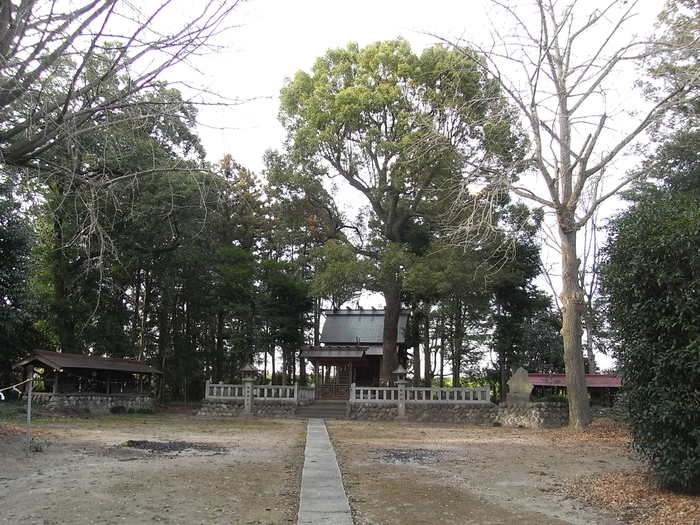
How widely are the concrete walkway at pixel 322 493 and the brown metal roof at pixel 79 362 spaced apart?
15.0 metres

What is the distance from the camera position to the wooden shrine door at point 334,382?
28922 mm

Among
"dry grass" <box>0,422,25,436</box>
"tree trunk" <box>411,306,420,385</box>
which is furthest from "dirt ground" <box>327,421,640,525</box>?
"tree trunk" <box>411,306,420,385</box>

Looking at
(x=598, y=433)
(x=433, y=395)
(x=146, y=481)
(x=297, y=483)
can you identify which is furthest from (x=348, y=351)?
(x=146, y=481)

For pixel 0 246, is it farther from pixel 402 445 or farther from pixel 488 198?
pixel 488 198

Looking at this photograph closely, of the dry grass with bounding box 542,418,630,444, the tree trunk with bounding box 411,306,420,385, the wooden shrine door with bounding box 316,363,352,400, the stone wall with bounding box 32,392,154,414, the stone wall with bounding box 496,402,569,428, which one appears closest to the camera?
the dry grass with bounding box 542,418,630,444

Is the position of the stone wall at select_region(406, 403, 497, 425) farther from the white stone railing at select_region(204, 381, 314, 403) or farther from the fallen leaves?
the fallen leaves

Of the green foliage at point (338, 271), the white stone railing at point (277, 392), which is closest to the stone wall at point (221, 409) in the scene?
the white stone railing at point (277, 392)

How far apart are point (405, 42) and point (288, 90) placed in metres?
5.83

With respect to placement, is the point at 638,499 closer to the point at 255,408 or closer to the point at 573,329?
the point at 573,329

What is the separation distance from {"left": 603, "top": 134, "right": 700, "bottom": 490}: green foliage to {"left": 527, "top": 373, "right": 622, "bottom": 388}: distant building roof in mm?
18059

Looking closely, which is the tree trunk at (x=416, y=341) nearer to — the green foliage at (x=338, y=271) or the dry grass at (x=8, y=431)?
the green foliage at (x=338, y=271)

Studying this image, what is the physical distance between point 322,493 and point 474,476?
284 cm

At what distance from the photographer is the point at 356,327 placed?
35125mm

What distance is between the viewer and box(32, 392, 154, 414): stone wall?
21.8 meters
